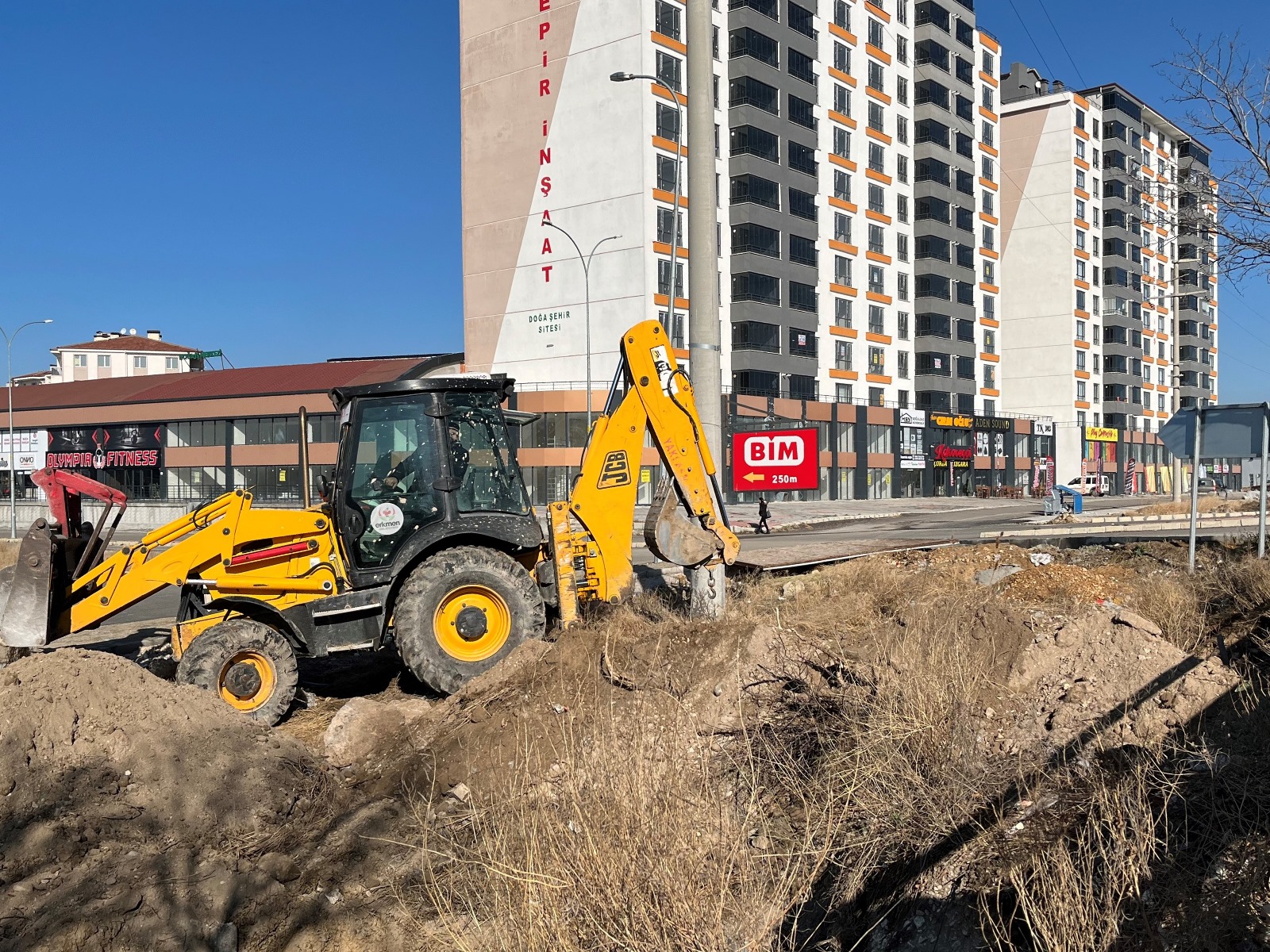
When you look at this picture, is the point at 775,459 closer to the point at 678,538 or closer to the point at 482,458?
the point at 678,538

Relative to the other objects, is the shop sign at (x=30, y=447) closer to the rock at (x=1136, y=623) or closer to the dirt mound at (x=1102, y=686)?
the rock at (x=1136, y=623)

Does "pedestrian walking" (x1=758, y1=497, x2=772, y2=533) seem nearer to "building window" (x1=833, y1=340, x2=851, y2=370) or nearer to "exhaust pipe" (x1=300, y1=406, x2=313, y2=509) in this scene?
"exhaust pipe" (x1=300, y1=406, x2=313, y2=509)

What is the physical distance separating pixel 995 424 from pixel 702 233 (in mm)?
71352

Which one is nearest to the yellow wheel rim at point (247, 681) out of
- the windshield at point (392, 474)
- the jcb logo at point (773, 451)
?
the windshield at point (392, 474)

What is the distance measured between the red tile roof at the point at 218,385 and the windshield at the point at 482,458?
1916 inches

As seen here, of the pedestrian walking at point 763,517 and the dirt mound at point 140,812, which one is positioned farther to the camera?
the pedestrian walking at point 763,517

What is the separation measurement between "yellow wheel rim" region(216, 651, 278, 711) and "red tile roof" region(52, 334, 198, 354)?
365ft

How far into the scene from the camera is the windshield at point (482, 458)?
9375 millimetres

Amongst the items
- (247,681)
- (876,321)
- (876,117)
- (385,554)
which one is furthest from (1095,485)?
(247,681)

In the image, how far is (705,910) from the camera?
12.2 ft

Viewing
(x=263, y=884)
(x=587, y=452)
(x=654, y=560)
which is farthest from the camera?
(x=654, y=560)

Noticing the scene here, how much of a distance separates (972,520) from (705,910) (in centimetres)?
3674

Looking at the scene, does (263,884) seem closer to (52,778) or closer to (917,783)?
(52,778)

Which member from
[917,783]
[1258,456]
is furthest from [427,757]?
[1258,456]
